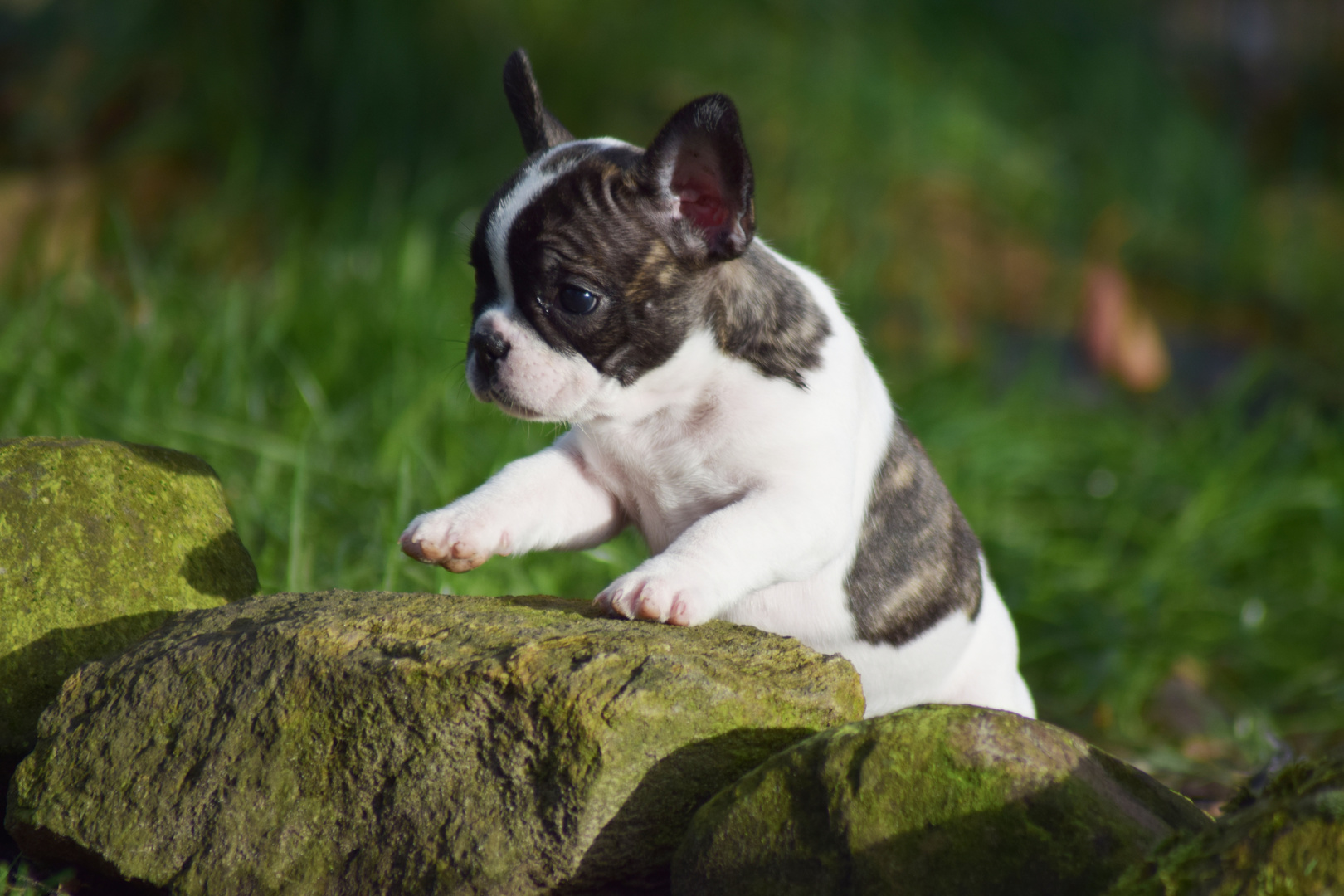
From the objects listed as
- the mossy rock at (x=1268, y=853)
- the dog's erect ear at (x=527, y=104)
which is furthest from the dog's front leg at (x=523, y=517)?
the mossy rock at (x=1268, y=853)

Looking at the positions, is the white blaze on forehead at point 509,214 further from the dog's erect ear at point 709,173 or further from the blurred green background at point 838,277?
the blurred green background at point 838,277

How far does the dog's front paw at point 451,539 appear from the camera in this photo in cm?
Result: 262

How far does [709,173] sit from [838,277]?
4649 mm

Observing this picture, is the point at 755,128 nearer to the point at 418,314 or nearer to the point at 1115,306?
the point at 1115,306

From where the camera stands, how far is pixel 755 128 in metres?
8.19

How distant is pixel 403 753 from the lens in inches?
84.6

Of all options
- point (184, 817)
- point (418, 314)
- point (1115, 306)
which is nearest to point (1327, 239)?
point (1115, 306)

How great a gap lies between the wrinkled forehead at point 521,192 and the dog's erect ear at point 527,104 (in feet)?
0.78

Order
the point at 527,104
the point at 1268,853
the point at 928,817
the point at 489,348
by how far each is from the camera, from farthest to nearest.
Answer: the point at 527,104 < the point at 489,348 < the point at 928,817 < the point at 1268,853

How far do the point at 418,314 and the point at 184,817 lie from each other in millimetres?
3747

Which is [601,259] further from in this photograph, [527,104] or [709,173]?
[527,104]

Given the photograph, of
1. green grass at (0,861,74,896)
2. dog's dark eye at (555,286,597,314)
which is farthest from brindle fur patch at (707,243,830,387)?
→ green grass at (0,861,74,896)

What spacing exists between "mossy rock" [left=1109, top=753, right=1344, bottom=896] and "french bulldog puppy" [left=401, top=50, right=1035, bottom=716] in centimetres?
101

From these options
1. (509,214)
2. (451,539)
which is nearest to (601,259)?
(509,214)
